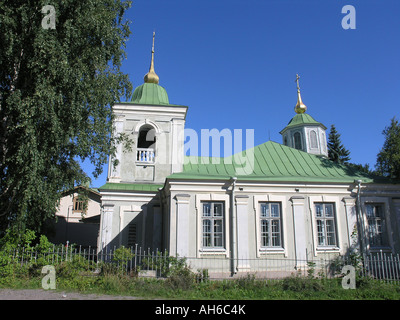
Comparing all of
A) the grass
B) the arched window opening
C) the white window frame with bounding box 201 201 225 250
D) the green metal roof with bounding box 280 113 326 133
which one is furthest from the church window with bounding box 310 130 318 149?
the grass

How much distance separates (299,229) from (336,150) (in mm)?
29816

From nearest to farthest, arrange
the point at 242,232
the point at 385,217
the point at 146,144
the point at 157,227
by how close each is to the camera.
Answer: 1. the point at 242,232
2. the point at 385,217
3. the point at 157,227
4. the point at 146,144

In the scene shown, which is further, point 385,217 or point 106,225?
point 106,225

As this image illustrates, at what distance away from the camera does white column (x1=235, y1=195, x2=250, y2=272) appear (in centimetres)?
1340

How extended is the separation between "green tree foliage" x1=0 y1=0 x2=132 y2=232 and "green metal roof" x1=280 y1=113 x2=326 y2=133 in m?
23.2

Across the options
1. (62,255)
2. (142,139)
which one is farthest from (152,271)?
(142,139)

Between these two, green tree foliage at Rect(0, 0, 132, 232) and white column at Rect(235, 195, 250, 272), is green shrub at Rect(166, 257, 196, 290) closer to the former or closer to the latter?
white column at Rect(235, 195, 250, 272)

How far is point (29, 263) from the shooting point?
11.1 metres

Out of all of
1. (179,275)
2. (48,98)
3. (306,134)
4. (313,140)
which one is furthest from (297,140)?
(48,98)

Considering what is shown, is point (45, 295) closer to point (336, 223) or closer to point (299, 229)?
point (299, 229)

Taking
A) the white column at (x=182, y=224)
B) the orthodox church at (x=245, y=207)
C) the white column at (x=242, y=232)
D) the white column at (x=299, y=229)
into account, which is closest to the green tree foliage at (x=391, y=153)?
the orthodox church at (x=245, y=207)

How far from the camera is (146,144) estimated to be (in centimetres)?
1994
